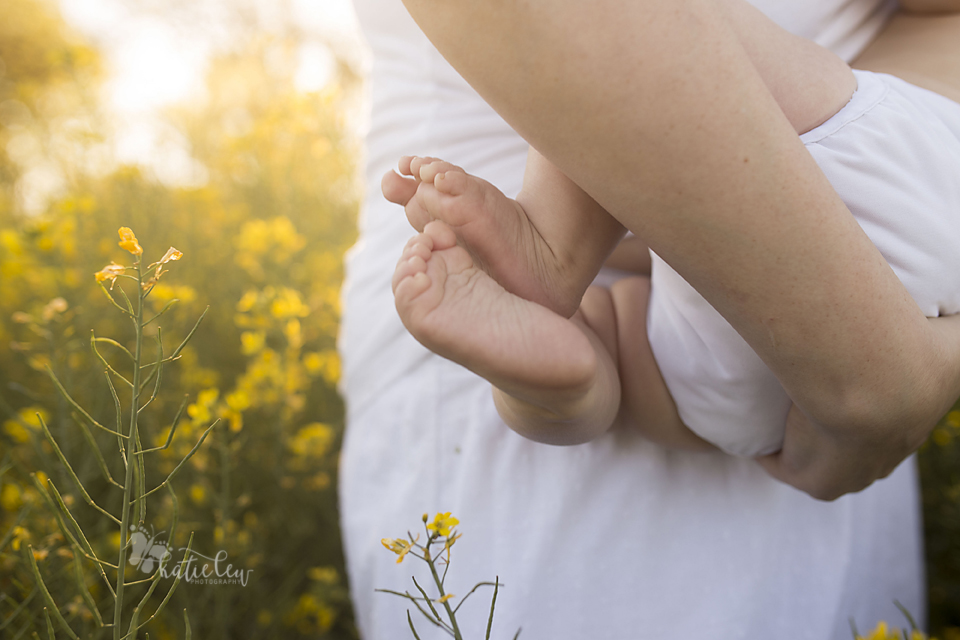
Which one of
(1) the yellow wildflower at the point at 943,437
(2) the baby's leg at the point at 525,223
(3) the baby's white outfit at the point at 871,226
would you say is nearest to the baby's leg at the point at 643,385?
(3) the baby's white outfit at the point at 871,226

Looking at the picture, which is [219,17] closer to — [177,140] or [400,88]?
[177,140]

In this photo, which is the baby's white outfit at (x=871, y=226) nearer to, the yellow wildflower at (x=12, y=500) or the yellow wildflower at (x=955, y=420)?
the yellow wildflower at (x=955, y=420)

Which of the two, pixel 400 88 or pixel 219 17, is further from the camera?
pixel 219 17

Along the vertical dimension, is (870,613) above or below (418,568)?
below

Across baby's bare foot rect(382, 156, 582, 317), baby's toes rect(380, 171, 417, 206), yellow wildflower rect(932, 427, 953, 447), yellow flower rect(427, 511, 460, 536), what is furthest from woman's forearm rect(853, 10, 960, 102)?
yellow wildflower rect(932, 427, 953, 447)

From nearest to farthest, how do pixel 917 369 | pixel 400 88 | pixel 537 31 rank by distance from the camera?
pixel 537 31
pixel 917 369
pixel 400 88

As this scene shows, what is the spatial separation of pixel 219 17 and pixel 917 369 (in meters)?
3.64

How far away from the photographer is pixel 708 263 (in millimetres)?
498

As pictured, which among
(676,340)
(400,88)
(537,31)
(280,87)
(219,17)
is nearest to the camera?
(537,31)

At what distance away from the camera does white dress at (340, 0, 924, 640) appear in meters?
0.75

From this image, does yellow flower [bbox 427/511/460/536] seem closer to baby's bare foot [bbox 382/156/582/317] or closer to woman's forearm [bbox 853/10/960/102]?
baby's bare foot [bbox 382/156/582/317]

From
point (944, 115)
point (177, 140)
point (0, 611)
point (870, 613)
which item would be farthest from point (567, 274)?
point (177, 140)

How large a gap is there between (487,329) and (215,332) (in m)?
1.33

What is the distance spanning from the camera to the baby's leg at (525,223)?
1.86 ft
